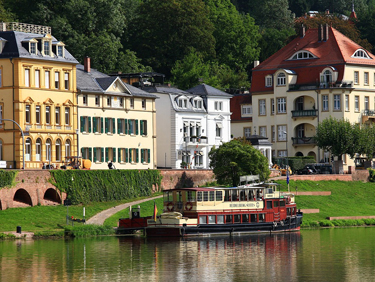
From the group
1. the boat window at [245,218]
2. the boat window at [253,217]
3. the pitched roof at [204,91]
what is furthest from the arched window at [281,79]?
the boat window at [245,218]

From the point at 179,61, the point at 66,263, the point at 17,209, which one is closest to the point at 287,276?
the point at 66,263

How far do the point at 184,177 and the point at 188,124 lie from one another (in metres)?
15.7

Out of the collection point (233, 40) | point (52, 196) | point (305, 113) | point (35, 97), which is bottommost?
point (52, 196)

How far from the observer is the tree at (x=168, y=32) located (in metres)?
167

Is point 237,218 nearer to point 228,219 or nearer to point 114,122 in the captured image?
point 228,219

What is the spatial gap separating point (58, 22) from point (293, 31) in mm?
58208

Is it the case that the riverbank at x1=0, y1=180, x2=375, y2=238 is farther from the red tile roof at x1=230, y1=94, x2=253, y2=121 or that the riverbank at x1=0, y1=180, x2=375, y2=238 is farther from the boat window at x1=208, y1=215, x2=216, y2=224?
the red tile roof at x1=230, y1=94, x2=253, y2=121

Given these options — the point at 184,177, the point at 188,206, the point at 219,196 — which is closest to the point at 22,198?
the point at 188,206

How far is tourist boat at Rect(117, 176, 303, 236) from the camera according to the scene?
98.3 meters

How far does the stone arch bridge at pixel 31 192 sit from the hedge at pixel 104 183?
2.72 feet

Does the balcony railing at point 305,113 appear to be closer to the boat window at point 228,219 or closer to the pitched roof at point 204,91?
the pitched roof at point 204,91

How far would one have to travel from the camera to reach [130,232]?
9906 centimetres

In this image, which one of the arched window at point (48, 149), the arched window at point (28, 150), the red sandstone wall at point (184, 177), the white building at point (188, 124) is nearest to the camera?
the arched window at point (28, 150)

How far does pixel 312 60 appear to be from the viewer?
15388 centimetres
